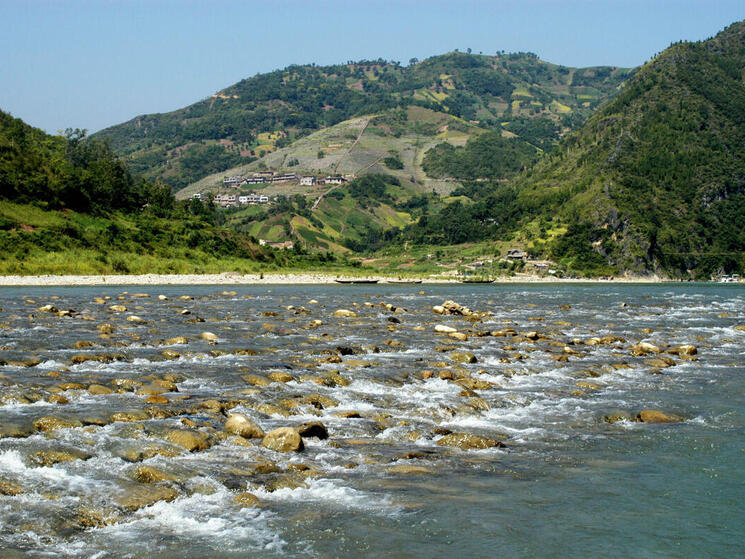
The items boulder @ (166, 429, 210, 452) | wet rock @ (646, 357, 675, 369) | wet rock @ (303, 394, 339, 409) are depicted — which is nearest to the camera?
boulder @ (166, 429, 210, 452)

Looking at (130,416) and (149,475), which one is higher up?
(130,416)

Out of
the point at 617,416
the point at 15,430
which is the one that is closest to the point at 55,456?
the point at 15,430

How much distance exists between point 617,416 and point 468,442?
16.3ft

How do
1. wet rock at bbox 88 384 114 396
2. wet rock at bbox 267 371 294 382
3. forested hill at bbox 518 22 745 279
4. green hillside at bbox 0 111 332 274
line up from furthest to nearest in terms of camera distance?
1. forested hill at bbox 518 22 745 279
2. green hillside at bbox 0 111 332 274
3. wet rock at bbox 267 371 294 382
4. wet rock at bbox 88 384 114 396

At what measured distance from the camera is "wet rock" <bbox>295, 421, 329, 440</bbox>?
14.0 metres

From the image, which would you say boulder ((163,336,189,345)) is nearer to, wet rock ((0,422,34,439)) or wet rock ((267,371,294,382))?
wet rock ((267,371,294,382))

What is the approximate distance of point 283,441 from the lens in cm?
1319

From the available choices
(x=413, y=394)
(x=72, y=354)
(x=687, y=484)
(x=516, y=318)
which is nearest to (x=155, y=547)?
(x=687, y=484)

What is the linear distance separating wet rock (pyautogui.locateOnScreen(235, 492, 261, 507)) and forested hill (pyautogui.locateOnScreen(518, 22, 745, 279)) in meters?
139

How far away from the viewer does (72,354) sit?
23.4 metres

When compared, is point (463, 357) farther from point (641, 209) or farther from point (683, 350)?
point (641, 209)

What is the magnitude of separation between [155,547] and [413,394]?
10.6m

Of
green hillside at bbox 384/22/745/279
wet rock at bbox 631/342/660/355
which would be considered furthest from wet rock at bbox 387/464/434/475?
green hillside at bbox 384/22/745/279

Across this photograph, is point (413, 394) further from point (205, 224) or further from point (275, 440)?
point (205, 224)
